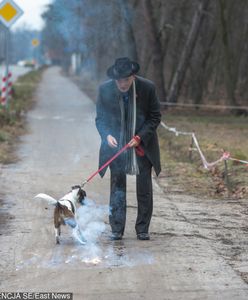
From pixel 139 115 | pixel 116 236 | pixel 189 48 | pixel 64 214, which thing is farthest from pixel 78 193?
pixel 189 48

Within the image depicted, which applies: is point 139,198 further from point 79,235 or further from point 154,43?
point 154,43

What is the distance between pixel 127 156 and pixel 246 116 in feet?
57.4

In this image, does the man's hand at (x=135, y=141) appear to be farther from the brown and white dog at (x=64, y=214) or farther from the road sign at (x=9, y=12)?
the road sign at (x=9, y=12)

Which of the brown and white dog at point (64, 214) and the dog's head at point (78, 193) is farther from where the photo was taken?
the dog's head at point (78, 193)

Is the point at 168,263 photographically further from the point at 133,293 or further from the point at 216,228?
the point at 216,228

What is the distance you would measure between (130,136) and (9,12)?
11458 mm

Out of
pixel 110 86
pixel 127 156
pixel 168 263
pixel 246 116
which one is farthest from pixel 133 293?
pixel 246 116

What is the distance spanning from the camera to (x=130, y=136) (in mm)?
6859

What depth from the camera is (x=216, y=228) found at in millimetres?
7469

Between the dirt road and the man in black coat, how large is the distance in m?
0.31

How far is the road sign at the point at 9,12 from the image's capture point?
17297 millimetres

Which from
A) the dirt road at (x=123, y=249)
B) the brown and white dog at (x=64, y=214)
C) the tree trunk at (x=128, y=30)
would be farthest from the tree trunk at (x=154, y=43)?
the brown and white dog at (x=64, y=214)

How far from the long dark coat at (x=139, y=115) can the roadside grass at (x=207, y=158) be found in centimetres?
297

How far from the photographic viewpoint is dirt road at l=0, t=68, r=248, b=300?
5.34m
